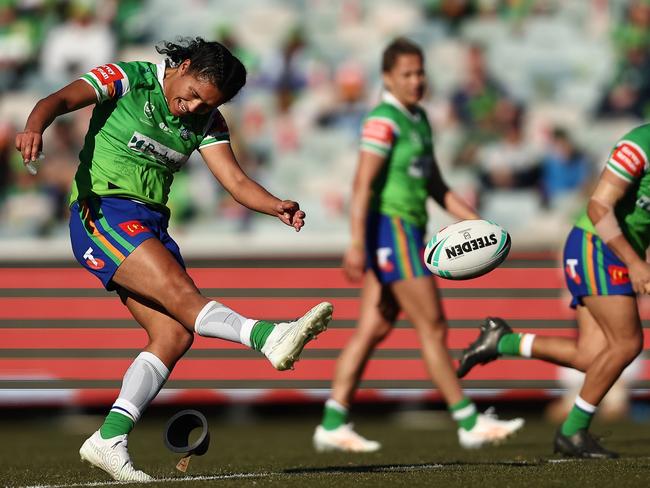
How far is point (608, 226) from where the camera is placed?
6008mm

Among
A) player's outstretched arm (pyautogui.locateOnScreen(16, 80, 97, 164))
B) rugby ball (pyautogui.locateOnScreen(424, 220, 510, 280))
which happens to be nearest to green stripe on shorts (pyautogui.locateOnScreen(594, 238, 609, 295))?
rugby ball (pyautogui.locateOnScreen(424, 220, 510, 280))

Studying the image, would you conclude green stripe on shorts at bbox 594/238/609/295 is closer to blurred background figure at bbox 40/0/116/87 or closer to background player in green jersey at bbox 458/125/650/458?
background player in green jersey at bbox 458/125/650/458

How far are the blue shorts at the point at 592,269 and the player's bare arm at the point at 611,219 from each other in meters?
0.24

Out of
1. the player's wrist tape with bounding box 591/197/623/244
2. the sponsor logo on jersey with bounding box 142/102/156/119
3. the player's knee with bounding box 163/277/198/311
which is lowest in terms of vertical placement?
the player's knee with bounding box 163/277/198/311

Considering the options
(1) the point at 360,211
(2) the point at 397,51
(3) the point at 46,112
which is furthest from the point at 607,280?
(3) the point at 46,112

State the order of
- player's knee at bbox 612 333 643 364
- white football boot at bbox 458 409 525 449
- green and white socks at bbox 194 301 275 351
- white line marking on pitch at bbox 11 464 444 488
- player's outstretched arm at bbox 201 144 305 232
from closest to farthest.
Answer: green and white socks at bbox 194 301 275 351 < white line marking on pitch at bbox 11 464 444 488 < player's outstretched arm at bbox 201 144 305 232 < player's knee at bbox 612 333 643 364 < white football boot at bbox 458 409 525 449

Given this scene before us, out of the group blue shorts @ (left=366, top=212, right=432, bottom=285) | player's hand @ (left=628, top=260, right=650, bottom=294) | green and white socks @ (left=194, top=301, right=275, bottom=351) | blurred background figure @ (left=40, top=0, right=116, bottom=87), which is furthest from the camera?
blurred background figure @ (left=40, top=0, right=116, bottom=87)

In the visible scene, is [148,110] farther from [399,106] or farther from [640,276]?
[399,106]

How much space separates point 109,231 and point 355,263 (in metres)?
2.44

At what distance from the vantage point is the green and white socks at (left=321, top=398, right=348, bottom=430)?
7703 millimetres

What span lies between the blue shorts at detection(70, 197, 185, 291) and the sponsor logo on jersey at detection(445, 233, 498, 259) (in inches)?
59.6

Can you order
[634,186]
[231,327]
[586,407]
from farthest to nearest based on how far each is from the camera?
1. [586,407]
2. [634,186]
3. [231,327]

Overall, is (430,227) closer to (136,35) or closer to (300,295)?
(300,295)

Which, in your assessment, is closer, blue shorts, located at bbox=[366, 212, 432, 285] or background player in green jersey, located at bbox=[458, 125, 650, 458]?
background player in green jersey, located at bbox=[458, 125, 650, 458]
